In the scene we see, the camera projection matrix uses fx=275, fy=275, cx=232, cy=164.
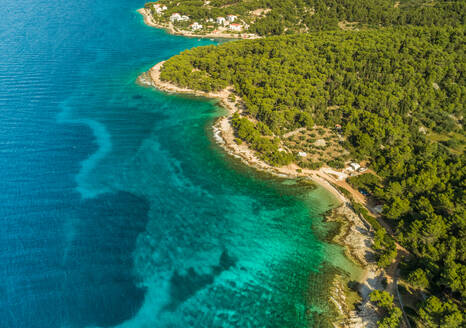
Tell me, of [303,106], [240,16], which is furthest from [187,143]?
[240,16]

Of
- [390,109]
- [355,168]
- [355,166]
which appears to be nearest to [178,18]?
[390,109]

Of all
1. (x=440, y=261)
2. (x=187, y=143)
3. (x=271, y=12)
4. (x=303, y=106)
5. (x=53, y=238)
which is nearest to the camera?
(x=440, y=261)

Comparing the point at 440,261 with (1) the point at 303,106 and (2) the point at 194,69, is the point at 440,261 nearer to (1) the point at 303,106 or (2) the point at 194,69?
(1) the point at 303,106

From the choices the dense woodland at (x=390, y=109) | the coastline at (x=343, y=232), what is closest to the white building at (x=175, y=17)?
the dense woodland at (x=390, y=109)

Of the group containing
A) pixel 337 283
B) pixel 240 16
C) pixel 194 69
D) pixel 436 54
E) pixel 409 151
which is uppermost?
pixel 240 16

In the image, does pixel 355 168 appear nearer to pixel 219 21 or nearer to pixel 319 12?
pixel 319 12

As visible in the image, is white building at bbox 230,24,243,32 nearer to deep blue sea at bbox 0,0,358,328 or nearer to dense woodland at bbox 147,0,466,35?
dense woodland at bbox 147,0,466,35

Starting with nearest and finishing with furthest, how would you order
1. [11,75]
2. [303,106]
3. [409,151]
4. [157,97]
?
[409,151] < [303,106] < [157,97] < [11,75]
